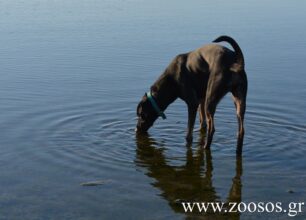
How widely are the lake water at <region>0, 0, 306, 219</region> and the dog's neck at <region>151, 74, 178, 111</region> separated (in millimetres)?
577

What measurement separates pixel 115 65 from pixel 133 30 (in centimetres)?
526

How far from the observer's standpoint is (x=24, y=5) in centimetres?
2805

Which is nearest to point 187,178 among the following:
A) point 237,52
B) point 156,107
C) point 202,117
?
point 237,52

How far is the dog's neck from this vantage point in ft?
31.9

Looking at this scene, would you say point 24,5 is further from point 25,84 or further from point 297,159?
point 297,159

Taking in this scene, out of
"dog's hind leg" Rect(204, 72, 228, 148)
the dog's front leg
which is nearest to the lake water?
the dog's front leg

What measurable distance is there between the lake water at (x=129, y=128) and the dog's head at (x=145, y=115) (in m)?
0.18

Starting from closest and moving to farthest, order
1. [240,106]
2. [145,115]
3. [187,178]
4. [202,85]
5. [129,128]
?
[187,178], [240,106], [202,85], [145,115], [129,128]

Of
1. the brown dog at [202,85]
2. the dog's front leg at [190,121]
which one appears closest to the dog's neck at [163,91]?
the brown dog at [202,85]

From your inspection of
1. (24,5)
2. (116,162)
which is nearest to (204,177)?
(116,162)

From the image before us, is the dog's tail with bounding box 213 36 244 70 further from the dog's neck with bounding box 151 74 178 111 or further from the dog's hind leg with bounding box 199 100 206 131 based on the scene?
the dog's hind leg with bounding box 199 100 206 131

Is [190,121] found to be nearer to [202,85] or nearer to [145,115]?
[202,85]

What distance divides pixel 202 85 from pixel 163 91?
732 mm

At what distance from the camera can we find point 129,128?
10273 millimetres
